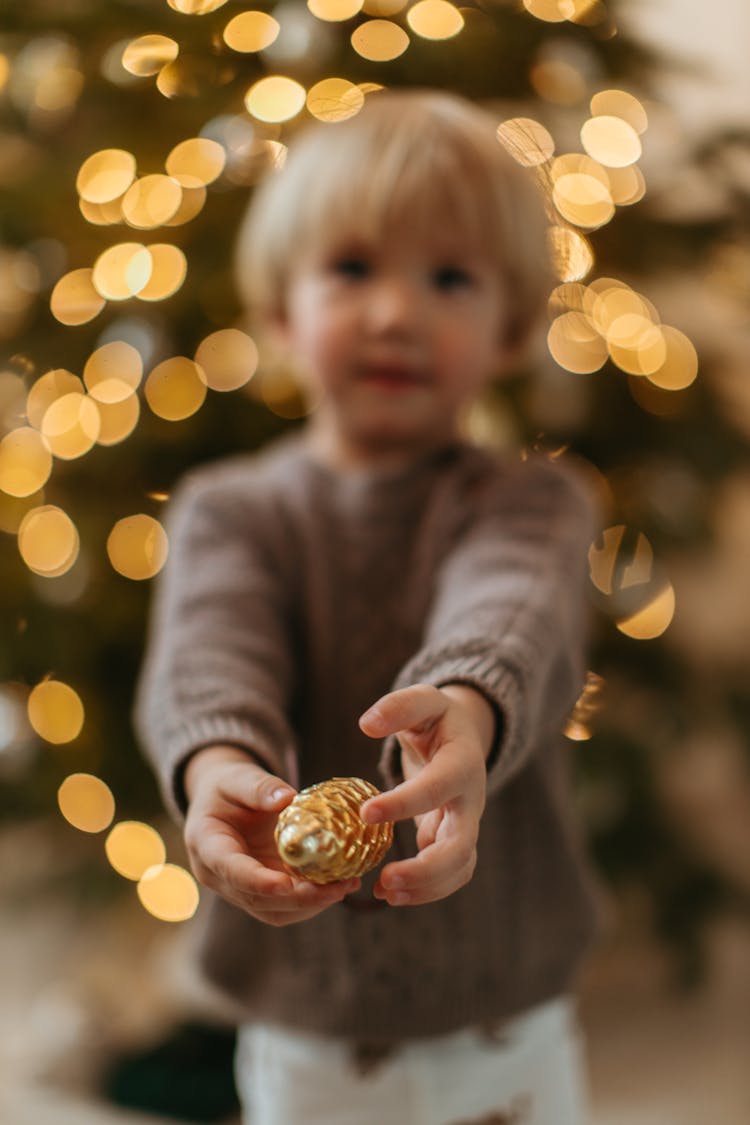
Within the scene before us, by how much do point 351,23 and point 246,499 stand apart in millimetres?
278

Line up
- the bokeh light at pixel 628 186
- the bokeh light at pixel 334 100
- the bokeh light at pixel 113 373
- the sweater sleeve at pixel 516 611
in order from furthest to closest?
the bokeh light at pixel 113 373
the bokeh light at pixel 628 186
the bokeh light at pixel 334 100
the sweater sleeve at pixel 516 611

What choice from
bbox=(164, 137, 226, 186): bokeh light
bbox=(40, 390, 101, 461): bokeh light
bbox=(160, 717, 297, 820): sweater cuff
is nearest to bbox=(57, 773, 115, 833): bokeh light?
bbox=(40, 390, 101, 461): bokeh light

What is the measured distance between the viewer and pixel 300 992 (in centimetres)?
52

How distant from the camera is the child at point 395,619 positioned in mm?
410

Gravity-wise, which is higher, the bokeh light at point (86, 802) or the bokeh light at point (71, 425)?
the bokeh light at point (71, 425)

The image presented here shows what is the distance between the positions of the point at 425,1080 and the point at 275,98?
0.50 metres

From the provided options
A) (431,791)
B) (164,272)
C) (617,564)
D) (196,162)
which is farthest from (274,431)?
(431,791)

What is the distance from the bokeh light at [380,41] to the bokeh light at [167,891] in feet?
2.11

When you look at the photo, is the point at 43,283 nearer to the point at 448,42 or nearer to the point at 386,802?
the point at 448,42

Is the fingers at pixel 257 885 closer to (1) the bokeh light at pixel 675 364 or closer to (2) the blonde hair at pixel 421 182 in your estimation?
(2) the blonde hair at pixel 421 182

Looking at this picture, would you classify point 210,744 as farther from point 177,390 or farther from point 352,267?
point 177,390

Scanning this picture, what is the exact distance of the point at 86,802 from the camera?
104 centimetres

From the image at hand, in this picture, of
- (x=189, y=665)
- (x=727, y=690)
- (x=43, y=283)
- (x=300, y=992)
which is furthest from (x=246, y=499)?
(x=727, y=690)

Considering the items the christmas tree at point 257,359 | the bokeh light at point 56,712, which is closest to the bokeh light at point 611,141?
the christmas tree at point 257,359
